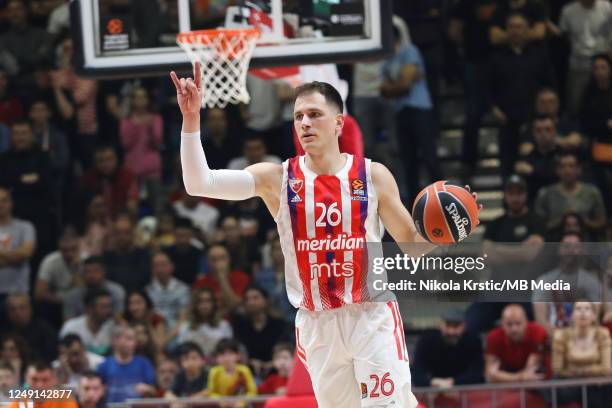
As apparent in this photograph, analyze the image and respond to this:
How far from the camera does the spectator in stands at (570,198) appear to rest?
14172 mm

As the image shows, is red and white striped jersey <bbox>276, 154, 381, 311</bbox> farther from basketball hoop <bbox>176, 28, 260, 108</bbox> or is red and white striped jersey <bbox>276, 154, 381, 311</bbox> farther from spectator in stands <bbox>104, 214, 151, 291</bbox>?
spectator in stands <bbox>104, 214, 151, 291</bbox>

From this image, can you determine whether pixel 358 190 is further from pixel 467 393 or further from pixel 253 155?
pixel 253 155

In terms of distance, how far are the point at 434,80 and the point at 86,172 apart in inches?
170

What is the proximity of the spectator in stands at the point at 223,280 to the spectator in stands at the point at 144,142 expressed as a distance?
1.91 meters

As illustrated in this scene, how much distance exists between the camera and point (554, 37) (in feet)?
54.0

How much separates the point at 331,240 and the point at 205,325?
5.97 m

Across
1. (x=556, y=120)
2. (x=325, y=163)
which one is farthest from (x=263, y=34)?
(x=556, y=120)

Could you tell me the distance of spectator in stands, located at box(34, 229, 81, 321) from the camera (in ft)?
47.7

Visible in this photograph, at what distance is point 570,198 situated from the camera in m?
14.3

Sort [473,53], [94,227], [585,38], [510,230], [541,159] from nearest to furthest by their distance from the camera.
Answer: [510,230] < [541,159] < [94,227] < [585,38] < [473,53]

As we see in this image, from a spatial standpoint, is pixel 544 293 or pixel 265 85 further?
pixel 265 85

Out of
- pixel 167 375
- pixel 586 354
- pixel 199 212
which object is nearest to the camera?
pixel 586 354

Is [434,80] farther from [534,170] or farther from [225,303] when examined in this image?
[225,303]

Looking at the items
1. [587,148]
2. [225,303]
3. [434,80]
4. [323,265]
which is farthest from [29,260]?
[323,265]
